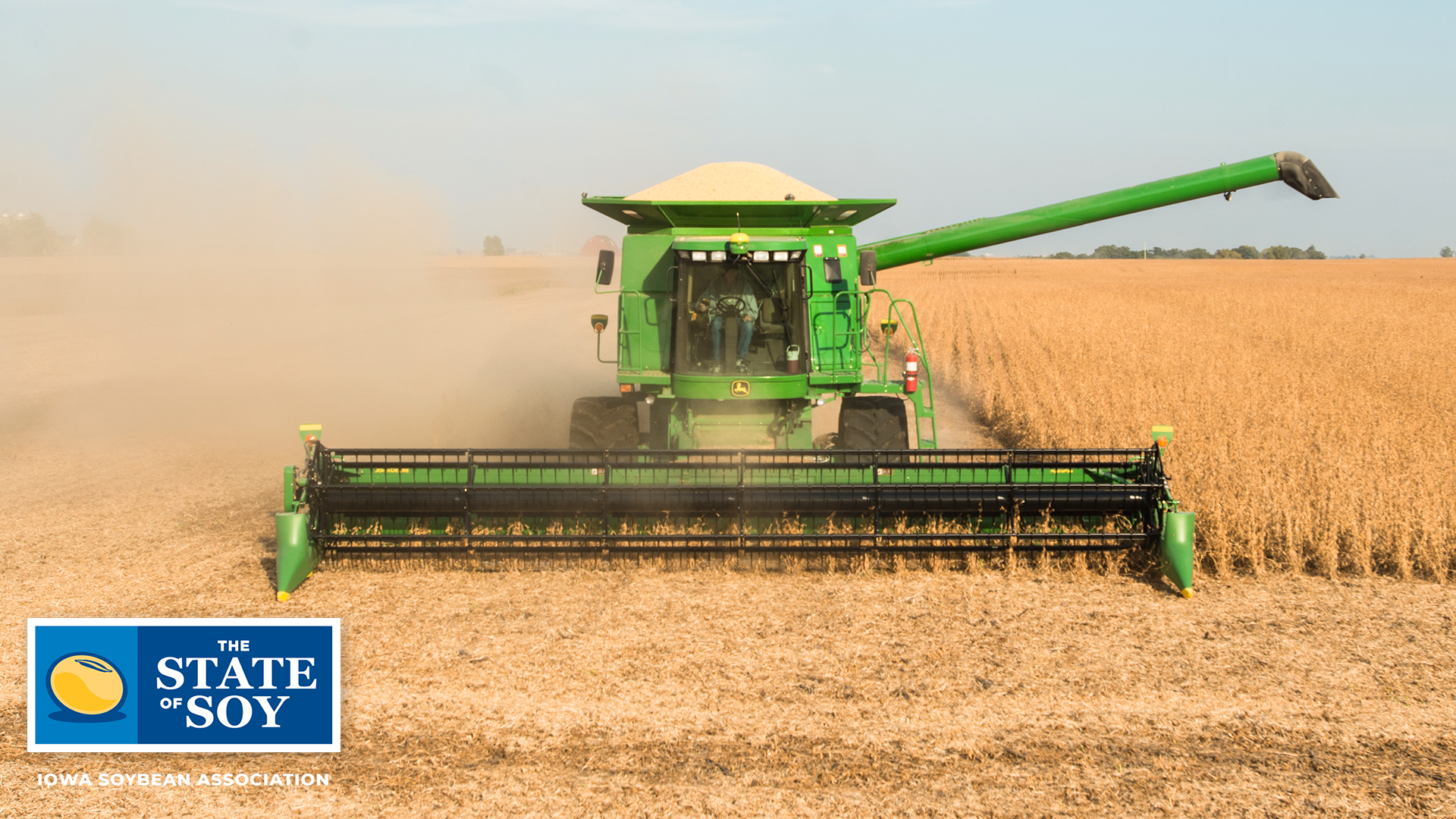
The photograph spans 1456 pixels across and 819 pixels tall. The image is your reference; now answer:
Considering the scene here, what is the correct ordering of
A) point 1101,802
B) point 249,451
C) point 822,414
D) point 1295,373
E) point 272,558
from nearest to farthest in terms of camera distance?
1. point 1101,802
2. point 272,558
3. point 249,451
4. point 822,414
5. point 1295,373

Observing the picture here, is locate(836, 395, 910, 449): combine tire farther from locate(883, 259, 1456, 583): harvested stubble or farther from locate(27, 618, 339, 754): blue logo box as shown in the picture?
locate(27, 618, 339, 754): blue logo box

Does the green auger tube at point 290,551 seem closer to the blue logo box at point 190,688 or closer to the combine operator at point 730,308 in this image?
the blue logo box at point 190,688

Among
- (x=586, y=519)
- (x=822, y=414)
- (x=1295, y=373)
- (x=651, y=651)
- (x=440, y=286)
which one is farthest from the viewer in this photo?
(x=440, y=286)

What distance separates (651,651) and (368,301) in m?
18.0

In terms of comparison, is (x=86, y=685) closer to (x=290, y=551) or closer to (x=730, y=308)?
(x=290, y=551)

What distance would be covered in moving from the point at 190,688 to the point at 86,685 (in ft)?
1.50

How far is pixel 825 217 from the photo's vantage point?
333 inches

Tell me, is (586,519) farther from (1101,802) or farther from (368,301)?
(368,301)

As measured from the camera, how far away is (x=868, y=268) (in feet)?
26.9

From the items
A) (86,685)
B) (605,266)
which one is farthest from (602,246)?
(86,685)

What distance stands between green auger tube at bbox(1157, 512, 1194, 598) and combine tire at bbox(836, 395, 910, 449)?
218cm

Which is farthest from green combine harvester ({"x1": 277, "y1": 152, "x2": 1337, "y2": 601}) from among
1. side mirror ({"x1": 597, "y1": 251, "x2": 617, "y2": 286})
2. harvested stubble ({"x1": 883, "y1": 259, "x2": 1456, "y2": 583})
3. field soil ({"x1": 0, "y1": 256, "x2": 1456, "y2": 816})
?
harvested stubble ({"x1": 883, "y1": 259, "x2": 1456, "y2": 583})

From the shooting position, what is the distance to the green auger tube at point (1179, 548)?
6.30 m

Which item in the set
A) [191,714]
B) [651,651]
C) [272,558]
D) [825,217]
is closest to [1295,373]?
[825,217]
